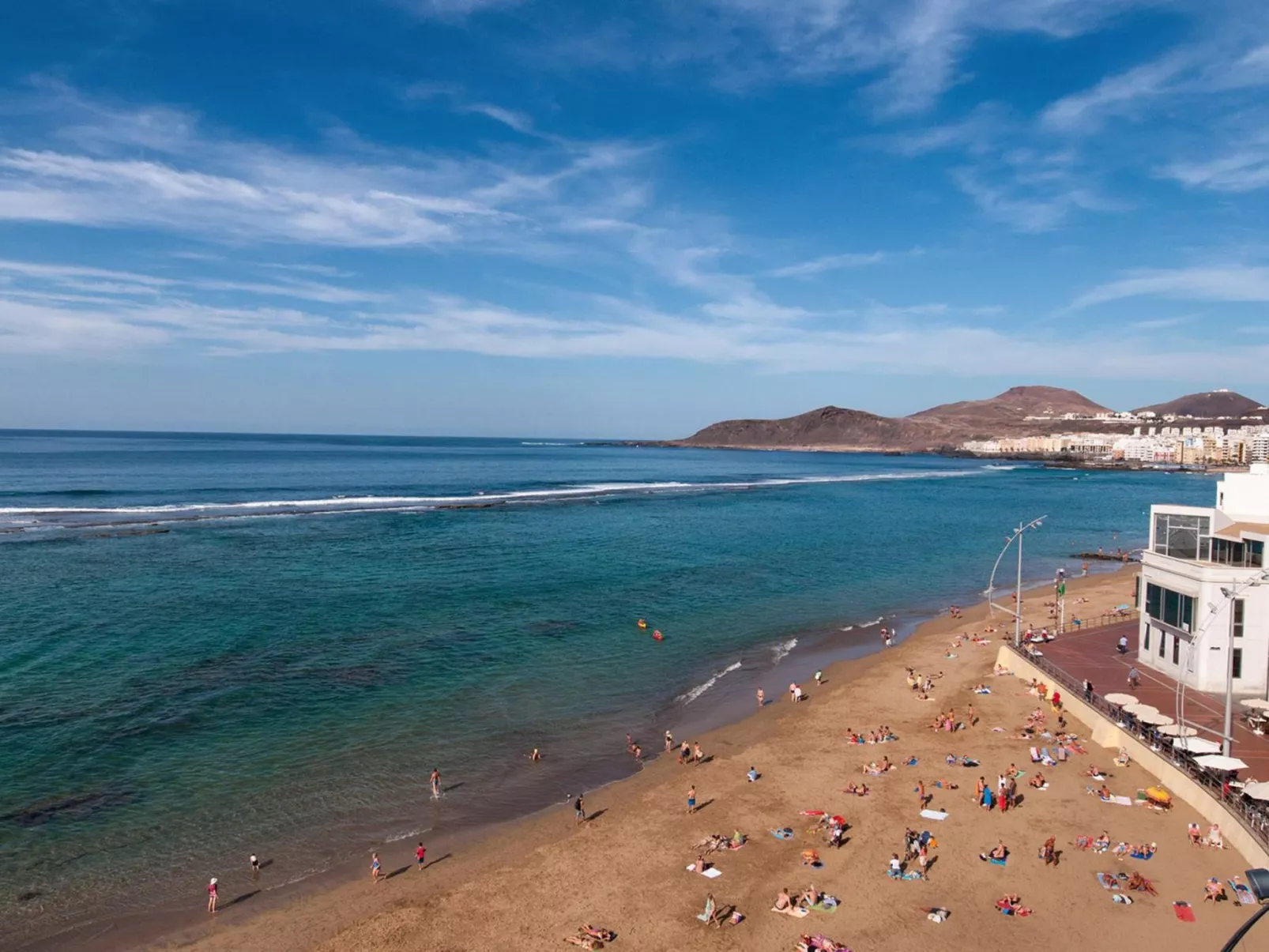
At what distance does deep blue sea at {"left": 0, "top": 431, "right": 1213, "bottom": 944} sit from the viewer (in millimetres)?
20938

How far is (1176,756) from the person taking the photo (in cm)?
2206

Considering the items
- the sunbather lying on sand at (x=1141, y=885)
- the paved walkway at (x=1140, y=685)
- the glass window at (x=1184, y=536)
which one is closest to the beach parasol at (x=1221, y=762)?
the paved walkway at (x=1140, y=685)

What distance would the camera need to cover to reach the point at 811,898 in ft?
57.1

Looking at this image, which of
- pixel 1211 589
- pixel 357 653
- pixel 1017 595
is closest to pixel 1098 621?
pixel 1017 595

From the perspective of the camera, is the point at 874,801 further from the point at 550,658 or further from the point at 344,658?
the point at 344,658

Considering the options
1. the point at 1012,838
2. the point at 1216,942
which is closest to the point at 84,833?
the point at 1012,838

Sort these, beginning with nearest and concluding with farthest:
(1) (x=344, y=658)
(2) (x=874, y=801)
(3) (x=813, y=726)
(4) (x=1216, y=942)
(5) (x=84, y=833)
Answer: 1. (4) (x=1216, y=942)
2. (5) (x=84, y=833)
3. (2) (x=874, y=801)
4. (3) (x=813, y=726)
5. (1) (x=344, y=658)

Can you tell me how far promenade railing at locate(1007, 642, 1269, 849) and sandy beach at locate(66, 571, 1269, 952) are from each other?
984 millimetres

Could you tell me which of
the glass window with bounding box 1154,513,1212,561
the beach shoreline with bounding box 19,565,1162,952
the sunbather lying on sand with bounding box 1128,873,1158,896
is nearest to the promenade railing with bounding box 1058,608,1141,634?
the glass window with bounding box 1154,513,1212,561

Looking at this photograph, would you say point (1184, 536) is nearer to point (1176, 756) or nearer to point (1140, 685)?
point (1140, 685)

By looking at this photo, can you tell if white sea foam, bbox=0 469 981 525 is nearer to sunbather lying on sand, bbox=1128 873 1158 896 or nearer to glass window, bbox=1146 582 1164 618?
glass window, bbox=1146 582 1164 618

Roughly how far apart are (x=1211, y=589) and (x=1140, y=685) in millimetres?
4309

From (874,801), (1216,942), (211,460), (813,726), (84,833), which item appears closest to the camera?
(1216,942)

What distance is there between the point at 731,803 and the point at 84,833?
17247 mm
